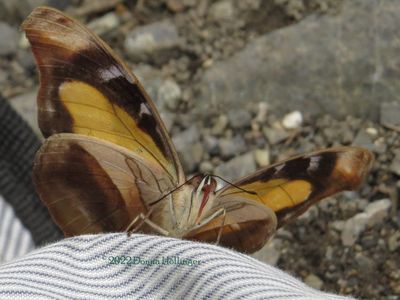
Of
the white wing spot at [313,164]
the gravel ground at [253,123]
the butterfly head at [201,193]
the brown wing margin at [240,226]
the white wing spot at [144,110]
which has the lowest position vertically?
the gravel ground at [253,123]

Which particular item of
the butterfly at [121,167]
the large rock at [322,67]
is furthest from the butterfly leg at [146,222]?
the large rock at [322,67]

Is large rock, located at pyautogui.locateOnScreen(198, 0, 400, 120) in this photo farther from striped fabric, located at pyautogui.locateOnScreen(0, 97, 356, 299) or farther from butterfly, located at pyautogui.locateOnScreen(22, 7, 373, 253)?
striped fabric, located at pyautogui.locateOnScreen(0, 97, 356, 299)

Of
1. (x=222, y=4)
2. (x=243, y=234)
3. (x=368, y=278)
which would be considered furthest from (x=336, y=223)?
(x=222, y=4)

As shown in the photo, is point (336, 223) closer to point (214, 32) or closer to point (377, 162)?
point (377, 162)

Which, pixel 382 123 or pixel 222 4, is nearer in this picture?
pixel 382 123

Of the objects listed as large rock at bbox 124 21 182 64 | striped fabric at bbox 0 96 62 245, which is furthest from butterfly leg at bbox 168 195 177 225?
large rock at bbox 124 21 182 64

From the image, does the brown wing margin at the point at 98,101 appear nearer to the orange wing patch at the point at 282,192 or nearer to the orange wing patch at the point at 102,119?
the orange wing patch at the point at 102,119

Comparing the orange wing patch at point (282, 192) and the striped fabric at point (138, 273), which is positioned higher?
the striped fabric at point (138, 273)
